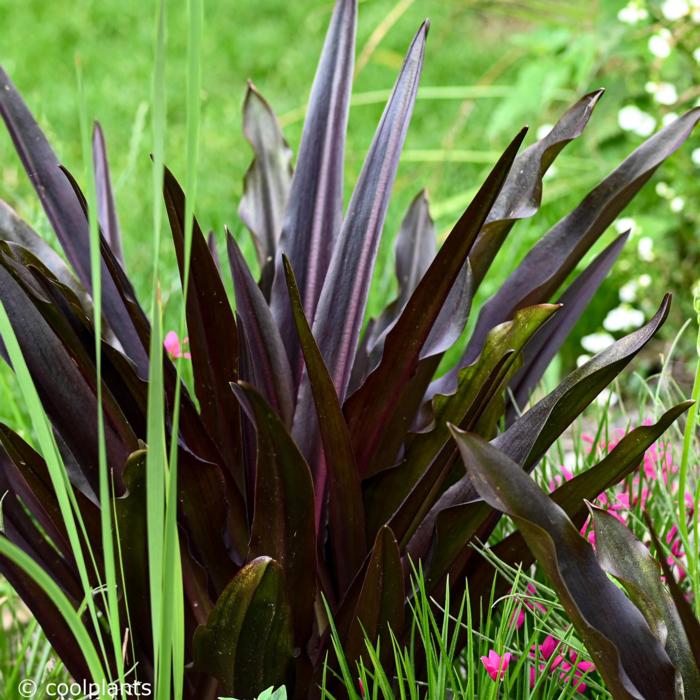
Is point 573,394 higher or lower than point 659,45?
lower

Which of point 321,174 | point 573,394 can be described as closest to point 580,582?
point 573,394

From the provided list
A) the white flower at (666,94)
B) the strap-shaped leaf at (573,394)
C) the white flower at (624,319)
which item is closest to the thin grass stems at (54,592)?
the strap-shaped leaf at (573,394)

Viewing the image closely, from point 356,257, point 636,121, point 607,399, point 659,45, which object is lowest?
point 607,399

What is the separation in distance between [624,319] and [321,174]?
129cm

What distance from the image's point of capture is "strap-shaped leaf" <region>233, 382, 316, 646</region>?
88cm

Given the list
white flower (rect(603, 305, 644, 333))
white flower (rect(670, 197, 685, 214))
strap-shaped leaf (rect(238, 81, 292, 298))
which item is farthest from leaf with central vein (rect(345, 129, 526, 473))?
white flower (rect(670, 197, 685, 214))

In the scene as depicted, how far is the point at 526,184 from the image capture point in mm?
1155

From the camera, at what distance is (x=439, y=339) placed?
108 cm

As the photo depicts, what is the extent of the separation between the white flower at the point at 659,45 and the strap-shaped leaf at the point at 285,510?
1872 mm

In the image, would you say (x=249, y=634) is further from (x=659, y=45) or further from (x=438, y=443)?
(x=659, y=45)

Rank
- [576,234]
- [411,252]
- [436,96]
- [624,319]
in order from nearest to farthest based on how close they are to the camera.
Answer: [576,234], [411,252], [624,319], [436,96]

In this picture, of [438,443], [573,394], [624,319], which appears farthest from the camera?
[624,319]

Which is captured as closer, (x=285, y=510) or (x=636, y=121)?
(x=285, y=510)

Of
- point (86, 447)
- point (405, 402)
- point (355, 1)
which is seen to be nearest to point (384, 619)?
point (405, 402)
